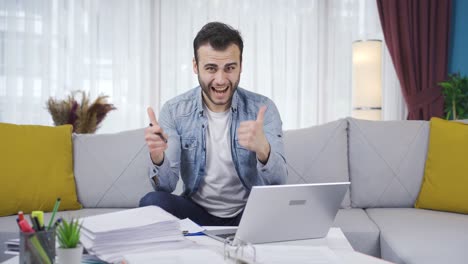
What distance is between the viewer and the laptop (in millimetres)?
1202

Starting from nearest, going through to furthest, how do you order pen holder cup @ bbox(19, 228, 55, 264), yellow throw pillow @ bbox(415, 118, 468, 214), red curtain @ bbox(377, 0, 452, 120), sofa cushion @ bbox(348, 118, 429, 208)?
pen holder cup @ bbox(19, 228, 55, 264) < yellow throw pillow @ bbox(415, 118, 468, 214) < sofa cushion @ bbox(348, 118, 429, 208) < red curtain @ bbox(377, 0, 452, 120)

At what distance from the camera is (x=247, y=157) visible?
1.95 meters

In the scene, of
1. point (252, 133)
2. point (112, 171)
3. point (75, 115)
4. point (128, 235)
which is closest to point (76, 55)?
point (75, 115)

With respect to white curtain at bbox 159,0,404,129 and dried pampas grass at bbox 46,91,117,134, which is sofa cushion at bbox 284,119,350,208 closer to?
dried pampas grass at bbox 46,91,117,134

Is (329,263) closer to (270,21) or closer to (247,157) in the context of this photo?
(247,157)

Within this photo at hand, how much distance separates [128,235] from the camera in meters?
1.15

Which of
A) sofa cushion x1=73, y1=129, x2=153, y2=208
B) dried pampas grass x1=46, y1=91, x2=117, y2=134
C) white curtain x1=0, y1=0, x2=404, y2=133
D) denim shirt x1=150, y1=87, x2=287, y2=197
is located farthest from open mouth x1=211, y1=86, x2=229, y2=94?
white curtain x1=0, y1=0, x2=404, y2=133

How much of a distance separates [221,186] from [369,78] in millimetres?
2182

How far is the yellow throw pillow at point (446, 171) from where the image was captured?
2.39m

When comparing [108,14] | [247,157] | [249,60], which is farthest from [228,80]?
[108,14]

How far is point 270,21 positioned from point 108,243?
355 centimetres

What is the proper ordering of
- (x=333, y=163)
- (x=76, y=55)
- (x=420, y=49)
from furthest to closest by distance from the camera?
(x=76, y=55) < (x=420, y=49) < (x=333, y=163)

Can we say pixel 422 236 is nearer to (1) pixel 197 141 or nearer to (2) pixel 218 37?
(1) pixel 197 141

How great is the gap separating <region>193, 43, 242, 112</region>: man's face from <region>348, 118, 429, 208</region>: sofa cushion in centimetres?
95
